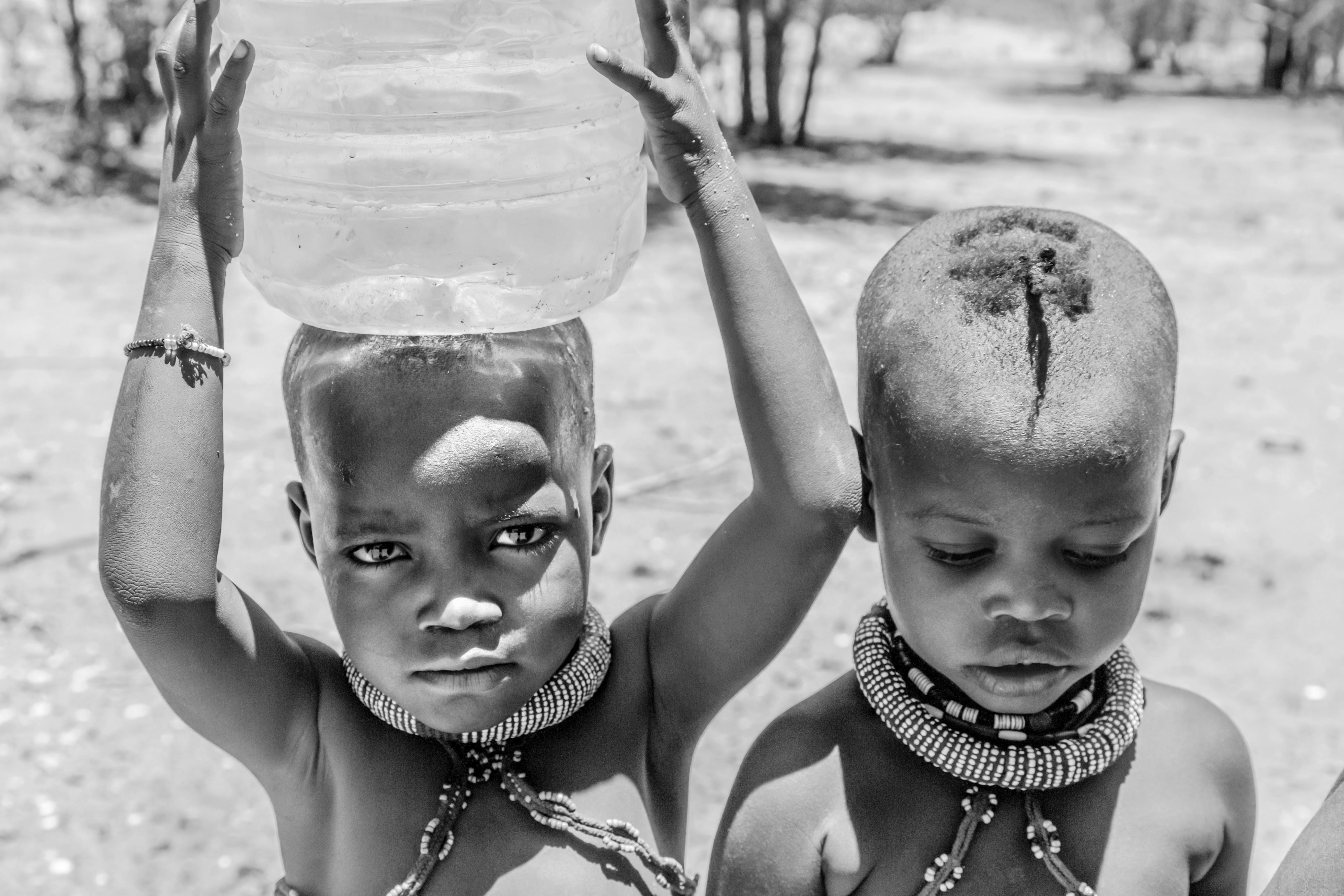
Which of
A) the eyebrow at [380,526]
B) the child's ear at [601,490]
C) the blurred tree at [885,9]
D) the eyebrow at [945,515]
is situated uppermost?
the eyebrow at [380,526]

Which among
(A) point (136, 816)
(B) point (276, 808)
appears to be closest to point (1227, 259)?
(A) point (136, 816)

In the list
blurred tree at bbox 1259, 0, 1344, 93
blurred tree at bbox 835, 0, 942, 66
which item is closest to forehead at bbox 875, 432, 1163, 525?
blurred tree at bbox 835, 0, 942, 66

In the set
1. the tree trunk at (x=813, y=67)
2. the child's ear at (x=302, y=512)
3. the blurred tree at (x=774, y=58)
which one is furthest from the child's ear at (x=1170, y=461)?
the tree trunk at (x=813, y=67)

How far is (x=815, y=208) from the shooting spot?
39.2ft

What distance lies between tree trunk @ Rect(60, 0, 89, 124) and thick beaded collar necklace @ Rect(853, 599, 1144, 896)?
11312 mm

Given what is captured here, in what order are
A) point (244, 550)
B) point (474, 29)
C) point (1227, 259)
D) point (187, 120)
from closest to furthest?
point (187, 120), point (474, 29), point (244, 550), point (1227, 259)

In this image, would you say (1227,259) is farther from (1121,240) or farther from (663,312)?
(1121,240)

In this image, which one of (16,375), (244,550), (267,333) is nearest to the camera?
(244,550)

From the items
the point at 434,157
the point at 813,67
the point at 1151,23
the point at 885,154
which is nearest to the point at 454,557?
the point at 434,157

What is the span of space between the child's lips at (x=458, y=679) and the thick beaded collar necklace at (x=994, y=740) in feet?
1.81

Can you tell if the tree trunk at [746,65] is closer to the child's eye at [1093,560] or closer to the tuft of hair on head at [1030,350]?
the tuft of hair on head at [1030,350]

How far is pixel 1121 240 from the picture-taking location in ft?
7.00

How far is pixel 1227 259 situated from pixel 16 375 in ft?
25.3

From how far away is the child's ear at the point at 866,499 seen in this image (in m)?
2.11
